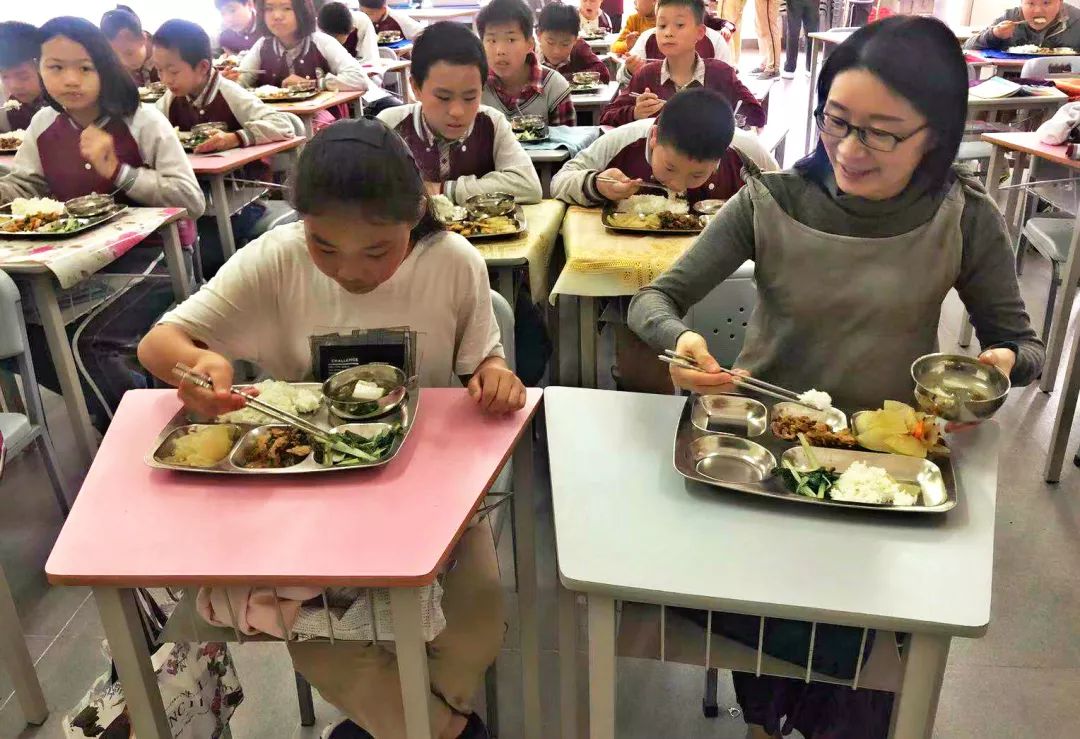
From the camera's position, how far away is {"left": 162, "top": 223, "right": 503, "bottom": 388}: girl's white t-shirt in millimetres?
1335

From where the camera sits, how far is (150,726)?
1037 millimetres

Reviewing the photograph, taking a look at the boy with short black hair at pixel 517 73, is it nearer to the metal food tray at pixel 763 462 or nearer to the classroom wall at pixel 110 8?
the classroom wall at pixel 110 8

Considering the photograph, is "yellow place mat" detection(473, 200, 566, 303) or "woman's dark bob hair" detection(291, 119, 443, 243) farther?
"yellow place mat" detection(473, 200, 566, 303)

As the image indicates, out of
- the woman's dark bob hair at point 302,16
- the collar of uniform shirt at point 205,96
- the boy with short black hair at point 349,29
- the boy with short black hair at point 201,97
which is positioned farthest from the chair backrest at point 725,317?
the boy with short black hair at point 349,29

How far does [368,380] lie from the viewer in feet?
4.00

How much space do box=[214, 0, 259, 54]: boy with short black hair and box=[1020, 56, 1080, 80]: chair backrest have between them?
4843mm

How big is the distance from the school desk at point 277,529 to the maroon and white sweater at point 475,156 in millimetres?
1341

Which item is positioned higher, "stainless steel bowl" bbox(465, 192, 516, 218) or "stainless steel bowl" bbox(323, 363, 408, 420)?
"stainless steel bowl" bbox(465, 192, 516, 218)

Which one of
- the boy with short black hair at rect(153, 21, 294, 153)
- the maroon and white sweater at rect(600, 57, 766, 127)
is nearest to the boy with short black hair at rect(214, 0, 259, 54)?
the boy with short black hair at rect(153, 21, 294, 153)

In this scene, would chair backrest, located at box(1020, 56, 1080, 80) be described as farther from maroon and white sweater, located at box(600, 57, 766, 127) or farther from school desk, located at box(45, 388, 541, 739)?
school desk, located at box(45, 388, 541, 739)

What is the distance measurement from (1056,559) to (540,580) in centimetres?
122

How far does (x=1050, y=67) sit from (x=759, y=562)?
4.33 meters

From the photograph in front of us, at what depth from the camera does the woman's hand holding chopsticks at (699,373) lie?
1115 mm

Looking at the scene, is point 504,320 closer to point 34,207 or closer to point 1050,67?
point 34,207
